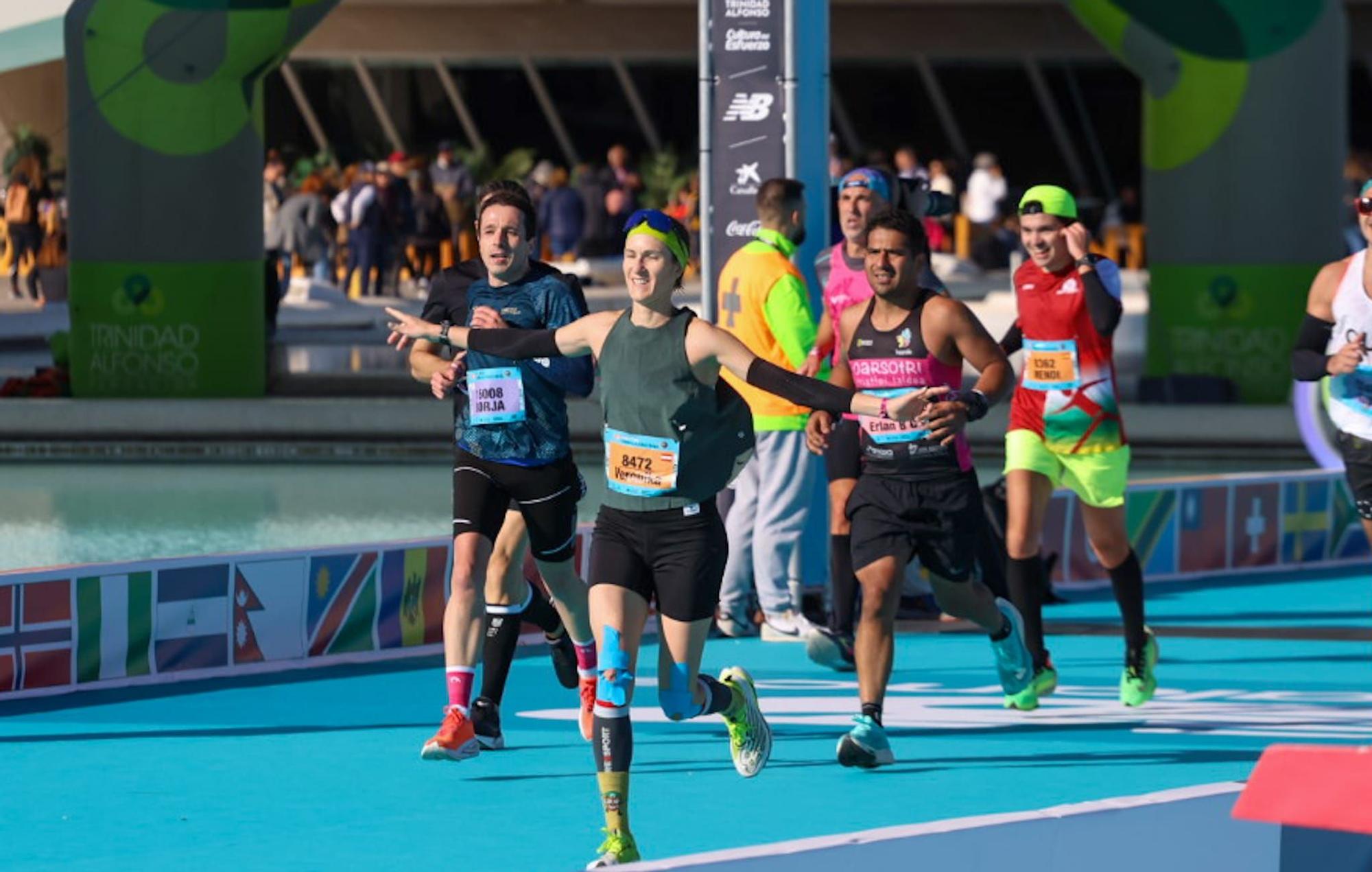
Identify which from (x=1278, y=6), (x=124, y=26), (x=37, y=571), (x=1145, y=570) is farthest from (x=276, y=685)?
(x=1278, y=6)

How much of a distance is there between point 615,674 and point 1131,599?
3074 millimetres

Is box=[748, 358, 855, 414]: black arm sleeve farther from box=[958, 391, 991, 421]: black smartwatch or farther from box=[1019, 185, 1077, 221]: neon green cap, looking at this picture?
box=[1019, 185, 1077, 221]: neon green cap

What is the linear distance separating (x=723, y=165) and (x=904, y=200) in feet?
4.85

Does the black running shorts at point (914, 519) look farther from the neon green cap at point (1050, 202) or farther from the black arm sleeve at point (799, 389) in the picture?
the black arm sleeve at point (799, 389)

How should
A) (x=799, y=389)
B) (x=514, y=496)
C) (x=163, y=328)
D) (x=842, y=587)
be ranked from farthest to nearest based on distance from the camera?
(x=163, y=328) → (x=842, y=587) → (x=514, y=496) → (x=799, y=389)

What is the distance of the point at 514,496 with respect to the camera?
8.48 metres

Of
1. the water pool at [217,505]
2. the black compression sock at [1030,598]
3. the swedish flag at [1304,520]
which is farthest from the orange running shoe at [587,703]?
the swedish flag at [1304,520]

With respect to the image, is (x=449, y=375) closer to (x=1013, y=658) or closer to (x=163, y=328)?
(x=1013, y=658)

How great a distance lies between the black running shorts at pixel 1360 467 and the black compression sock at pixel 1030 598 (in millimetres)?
1148

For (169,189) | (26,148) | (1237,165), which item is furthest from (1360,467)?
(26,148)

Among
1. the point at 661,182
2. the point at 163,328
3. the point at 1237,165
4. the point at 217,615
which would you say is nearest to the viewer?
the point at 217,615

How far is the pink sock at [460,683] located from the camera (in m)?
8.49

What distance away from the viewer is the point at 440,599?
11117 mm

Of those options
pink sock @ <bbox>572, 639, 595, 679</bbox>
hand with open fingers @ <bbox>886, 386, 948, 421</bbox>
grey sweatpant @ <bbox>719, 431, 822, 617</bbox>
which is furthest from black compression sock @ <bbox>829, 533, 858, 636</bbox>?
hand with open fingers @ <bbox>886, 386, 948, 421</bbox>
